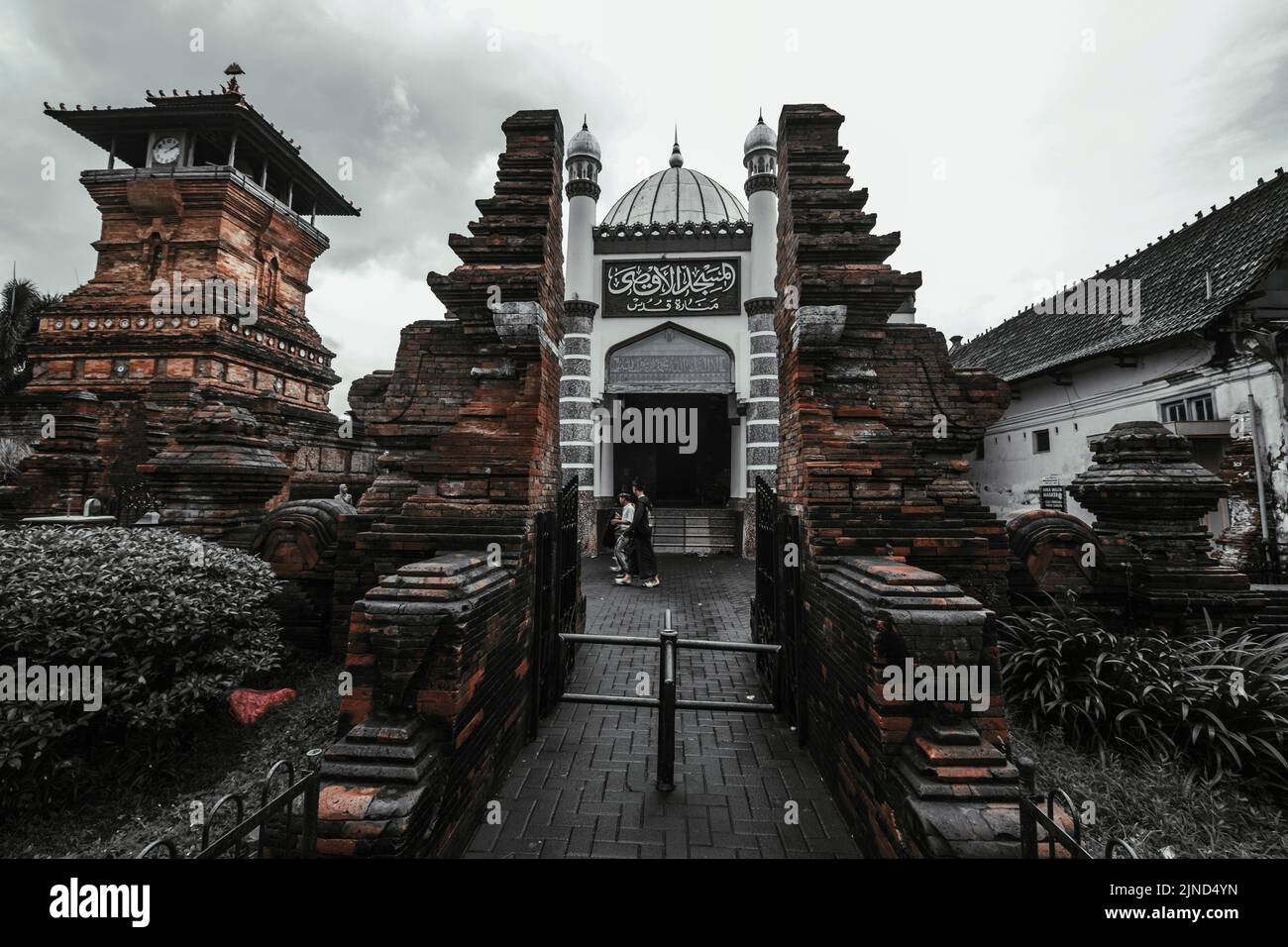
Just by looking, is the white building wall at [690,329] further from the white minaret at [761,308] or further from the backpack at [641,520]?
the backpack at [641,520]

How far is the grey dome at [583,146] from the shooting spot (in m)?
15.8

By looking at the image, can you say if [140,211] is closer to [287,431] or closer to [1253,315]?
[287,431]

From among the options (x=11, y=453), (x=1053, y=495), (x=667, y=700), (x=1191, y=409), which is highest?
(x=1191, y=409)

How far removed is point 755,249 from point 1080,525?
12300mm

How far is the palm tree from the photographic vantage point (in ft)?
80.8

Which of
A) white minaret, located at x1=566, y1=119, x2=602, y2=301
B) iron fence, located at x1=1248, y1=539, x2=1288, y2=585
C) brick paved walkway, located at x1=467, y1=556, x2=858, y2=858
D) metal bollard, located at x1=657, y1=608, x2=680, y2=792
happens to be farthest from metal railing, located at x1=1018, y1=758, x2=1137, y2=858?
white minaret, located at x1=566, y1=119, x2=602, y2=301

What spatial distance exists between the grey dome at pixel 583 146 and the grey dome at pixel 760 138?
4.62 meters

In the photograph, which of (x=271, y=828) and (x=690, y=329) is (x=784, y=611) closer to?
(x=271, y=828)

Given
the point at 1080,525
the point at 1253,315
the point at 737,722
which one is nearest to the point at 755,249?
the point at 1253,315

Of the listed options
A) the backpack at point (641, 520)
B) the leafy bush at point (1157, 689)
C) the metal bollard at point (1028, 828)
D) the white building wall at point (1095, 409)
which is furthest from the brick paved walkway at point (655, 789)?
the backpack at point (641, 520)

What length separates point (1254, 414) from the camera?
889 cm

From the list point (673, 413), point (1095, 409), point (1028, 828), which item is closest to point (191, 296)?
point (673, 413)

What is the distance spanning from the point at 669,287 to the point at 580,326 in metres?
2.95

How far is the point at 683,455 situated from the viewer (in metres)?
22.6
